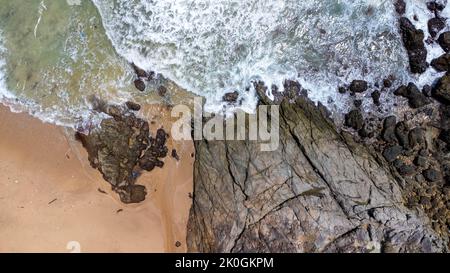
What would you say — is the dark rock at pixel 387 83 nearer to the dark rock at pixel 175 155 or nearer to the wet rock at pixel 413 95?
the wet rock at pixel 413 95

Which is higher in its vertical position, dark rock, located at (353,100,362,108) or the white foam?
the white foam

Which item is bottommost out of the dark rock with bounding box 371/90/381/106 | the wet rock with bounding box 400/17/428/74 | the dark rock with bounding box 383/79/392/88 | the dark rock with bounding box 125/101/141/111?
the dark rock with bounding box 125/101/141/111

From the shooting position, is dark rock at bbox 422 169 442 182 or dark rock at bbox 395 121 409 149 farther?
dark rock at bbox 395 121 409 149

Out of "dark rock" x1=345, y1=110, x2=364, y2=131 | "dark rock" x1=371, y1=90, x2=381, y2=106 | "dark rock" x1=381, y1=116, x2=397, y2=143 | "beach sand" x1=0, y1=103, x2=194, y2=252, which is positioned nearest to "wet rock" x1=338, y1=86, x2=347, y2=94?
Answer: "dark rock" x1=345, y1=110, x2=364, y2=131

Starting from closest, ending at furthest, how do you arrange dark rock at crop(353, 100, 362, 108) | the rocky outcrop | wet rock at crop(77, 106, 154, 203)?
the rocky outcrop, wet rock at crop(77, 106, 154, 203), dark rock at crop(353, 100, 362, 108)

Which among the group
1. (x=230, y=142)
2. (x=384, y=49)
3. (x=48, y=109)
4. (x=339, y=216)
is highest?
(x=384, y=49)

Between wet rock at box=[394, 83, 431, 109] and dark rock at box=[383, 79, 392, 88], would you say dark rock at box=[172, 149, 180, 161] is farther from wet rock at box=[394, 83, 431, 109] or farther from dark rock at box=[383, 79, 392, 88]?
wet rock at box=[394, 83, 431, 109]
